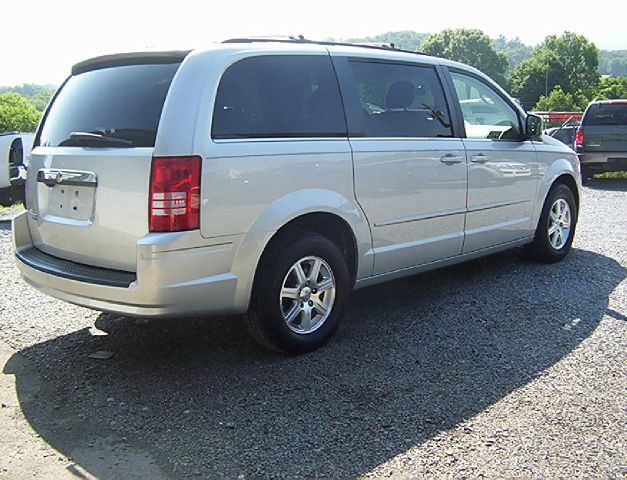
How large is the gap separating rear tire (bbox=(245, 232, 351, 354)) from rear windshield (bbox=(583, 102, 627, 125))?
11430 millimetres

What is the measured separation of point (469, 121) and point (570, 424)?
116 inches

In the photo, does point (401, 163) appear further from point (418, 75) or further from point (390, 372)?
point (390, 372)

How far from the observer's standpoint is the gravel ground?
A: 10.1 ft

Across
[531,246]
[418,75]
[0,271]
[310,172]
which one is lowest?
[0,271]

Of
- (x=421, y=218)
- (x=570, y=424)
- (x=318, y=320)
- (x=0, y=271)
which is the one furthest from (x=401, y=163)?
(x=0, y=271)

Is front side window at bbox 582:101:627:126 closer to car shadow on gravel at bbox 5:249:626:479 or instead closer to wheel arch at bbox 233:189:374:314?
car shadow on gravel at bbox 5:249:626:479

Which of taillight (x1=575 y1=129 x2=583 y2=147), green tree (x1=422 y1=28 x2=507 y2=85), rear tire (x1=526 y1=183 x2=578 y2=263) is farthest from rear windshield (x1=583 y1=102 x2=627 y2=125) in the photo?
green tree (x1=422 y1=28 x2=507 y2=85)

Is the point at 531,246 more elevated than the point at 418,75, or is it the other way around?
the point at 418,75

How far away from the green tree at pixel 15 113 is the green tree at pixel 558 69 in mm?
70613

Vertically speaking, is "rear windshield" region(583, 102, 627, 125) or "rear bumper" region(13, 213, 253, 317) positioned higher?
"rear windshield" region(583, 102, 627, 125)

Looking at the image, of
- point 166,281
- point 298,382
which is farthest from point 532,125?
point 166,281

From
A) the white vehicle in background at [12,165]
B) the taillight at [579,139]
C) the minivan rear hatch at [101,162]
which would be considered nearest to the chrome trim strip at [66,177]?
the minivan rear hatch at [101,162]

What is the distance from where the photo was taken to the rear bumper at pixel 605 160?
1348 centimetres

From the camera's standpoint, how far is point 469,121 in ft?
18.2
